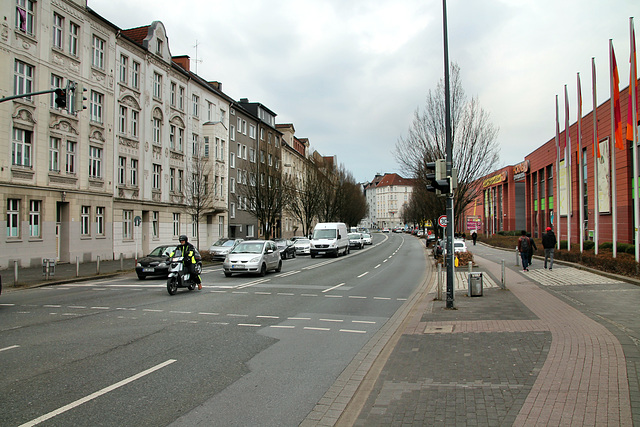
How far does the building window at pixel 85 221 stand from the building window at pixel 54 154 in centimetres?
305

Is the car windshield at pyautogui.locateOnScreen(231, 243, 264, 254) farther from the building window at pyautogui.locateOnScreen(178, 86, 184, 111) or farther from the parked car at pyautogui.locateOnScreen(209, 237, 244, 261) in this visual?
the building window at pyautogui.locateOnScreen(178, 86, 184, 111)

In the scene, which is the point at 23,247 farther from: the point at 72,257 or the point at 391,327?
Result: the point at 391,327

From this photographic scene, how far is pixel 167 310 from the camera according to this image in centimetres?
1162

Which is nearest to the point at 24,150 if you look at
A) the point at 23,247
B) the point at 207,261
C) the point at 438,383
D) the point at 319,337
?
the point at 23,247

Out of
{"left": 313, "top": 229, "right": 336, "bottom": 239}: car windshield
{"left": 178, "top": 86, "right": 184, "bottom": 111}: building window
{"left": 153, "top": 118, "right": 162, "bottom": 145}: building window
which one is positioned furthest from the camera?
{"left": 178, "top": 86, "right": 184, "bottom": 111}: building window

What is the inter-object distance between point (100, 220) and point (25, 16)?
1180cm

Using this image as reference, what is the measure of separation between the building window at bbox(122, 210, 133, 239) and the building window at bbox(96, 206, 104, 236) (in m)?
Answer: 2.29

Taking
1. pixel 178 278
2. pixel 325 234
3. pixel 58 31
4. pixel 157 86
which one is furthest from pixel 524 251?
pixel 157 86

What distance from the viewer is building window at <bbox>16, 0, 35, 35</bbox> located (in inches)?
925

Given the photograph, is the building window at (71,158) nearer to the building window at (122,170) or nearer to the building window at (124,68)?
the building window at (122,170)

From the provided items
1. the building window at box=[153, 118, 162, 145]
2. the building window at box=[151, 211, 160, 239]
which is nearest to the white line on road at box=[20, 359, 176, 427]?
the building window at box=[151, 211, 160, 239]

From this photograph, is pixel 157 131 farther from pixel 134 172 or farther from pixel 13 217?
pixel 13 217

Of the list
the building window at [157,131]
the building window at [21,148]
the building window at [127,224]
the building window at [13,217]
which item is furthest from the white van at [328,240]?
the building window at [21,148]

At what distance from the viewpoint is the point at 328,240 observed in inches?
1443
